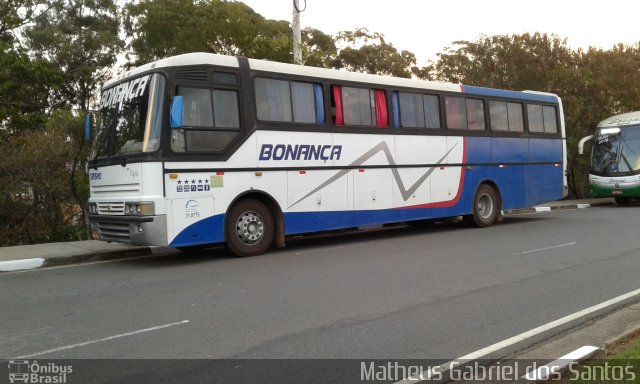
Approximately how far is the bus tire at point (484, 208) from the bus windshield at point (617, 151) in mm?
10128

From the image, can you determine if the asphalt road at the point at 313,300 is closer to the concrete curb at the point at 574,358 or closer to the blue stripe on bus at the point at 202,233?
the blue stripe on bus at the point at 202,233

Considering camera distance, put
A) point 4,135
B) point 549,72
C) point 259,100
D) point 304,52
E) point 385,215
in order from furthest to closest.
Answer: point 549,72, point 304,52, point 4,135, point 385,215, point 259,100

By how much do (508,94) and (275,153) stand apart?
8.05 m

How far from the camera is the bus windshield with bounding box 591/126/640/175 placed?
22.6 metres

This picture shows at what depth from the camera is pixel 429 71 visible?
3073cm

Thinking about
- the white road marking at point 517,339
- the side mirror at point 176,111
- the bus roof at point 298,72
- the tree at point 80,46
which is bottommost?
Result: the white road marking at point 517,339

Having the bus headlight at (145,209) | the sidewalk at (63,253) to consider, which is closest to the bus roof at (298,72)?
the bus headlight at (145,209)

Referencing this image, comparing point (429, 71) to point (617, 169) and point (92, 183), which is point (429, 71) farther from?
point (92, 183)

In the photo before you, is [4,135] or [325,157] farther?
[4,135]

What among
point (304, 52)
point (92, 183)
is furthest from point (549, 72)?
point (92, 183)

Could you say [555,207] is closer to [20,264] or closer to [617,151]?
[617,151]

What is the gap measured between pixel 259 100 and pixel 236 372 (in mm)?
7028

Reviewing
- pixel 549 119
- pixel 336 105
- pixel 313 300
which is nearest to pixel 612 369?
pixel 313 300

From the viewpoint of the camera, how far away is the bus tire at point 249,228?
10.3 meters
